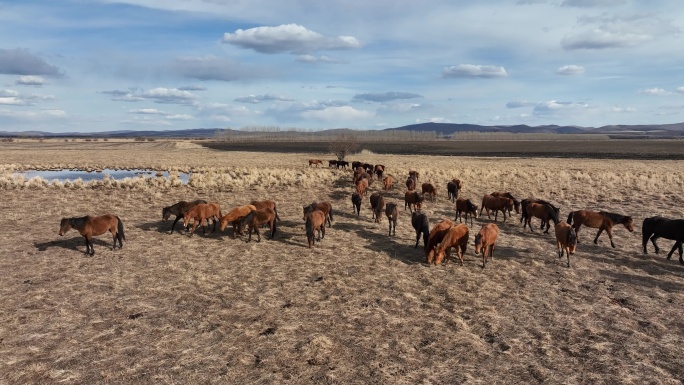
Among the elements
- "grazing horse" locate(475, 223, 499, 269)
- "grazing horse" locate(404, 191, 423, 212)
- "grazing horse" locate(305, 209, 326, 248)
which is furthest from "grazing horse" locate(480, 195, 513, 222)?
"grazing horse" locate(305, 209, 326, 248)

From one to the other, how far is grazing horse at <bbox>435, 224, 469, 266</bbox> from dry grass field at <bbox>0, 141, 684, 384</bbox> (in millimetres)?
423

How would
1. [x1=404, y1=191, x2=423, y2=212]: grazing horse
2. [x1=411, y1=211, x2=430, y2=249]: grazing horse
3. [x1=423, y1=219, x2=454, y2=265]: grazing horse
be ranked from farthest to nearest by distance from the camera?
[x1=404, y1=191, x2=423, y2=212]: grazing horse
[x1=411, y1=211, x2=430, y2=249]: grazing horse
[x1=423, y1=219, x2=454, y2=265]: grazing horse

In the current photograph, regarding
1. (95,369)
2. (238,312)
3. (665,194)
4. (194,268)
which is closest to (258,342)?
(238,312)

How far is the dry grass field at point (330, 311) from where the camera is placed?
634cm

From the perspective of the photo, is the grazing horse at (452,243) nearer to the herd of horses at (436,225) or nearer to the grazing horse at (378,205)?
the herd of horses at (436,225)

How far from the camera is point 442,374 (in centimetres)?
621

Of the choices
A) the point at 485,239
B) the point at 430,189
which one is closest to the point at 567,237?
the point at 485,239

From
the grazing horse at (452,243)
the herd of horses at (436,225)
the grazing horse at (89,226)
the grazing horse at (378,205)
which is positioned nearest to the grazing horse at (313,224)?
the herd of horses at (436,225)

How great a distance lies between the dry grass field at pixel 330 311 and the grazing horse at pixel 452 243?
0.42 meters

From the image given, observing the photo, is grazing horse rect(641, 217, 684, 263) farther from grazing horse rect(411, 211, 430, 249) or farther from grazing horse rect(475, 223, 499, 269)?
grazing horse rect(411, 211, 430, 249)

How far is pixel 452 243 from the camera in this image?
11469mm

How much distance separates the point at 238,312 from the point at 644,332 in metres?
7.66

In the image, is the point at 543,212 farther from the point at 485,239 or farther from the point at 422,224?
the point at 422,224

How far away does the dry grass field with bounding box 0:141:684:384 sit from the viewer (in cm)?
634
